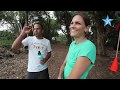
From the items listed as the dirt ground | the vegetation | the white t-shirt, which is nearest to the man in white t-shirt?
the white t-shirt

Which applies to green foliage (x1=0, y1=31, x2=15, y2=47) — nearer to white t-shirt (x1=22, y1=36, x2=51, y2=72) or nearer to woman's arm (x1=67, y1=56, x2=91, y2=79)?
white t-shirt (x1=22, y1=36, x2=51, y2=72)

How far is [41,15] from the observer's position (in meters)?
5.52

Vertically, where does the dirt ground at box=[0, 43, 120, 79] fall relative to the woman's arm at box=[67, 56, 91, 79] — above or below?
below

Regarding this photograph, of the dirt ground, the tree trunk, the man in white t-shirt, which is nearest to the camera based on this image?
the man in white t-shirt

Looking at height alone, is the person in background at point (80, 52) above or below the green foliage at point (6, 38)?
above

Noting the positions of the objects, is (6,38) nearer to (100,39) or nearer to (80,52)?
(100,39)

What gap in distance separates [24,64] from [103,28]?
13.4 feet

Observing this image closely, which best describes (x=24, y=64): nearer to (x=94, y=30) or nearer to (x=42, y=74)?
(x=42, y=74)

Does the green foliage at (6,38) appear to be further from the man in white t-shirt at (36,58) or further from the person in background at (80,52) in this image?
the person in background at (80,52)

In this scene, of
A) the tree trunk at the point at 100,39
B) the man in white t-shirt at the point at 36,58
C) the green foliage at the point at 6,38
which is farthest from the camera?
the tree trunk at the point at 100,39

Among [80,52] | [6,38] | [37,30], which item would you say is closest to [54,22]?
[6,38]

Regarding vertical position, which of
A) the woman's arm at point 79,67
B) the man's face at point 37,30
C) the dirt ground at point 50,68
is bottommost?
the dirt ground at point 50,68

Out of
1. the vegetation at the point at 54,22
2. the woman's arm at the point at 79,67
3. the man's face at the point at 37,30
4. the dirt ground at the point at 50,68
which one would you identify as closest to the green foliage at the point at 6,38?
the vegetation at the point at 54,22
